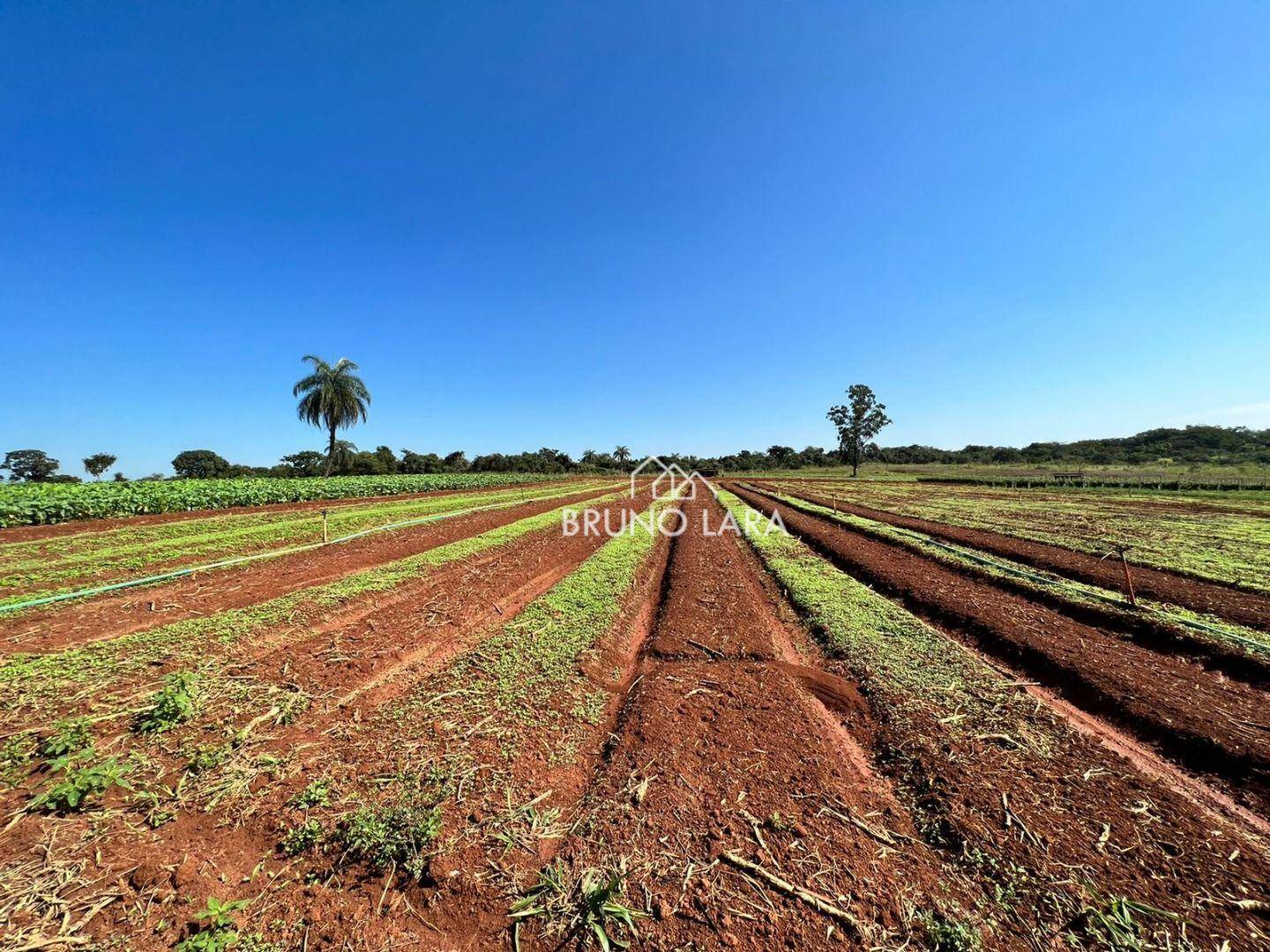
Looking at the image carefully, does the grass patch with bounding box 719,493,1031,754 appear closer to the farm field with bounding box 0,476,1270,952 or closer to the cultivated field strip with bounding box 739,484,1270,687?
the farm field with bounding box 0,476,1270,952

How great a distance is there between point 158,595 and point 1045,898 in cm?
1155

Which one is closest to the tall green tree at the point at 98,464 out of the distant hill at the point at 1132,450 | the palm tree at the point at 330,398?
the palm tree at the point at 330,398

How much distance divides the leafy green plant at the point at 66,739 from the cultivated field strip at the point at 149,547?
229 inches

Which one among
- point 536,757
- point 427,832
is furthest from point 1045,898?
point 427,832

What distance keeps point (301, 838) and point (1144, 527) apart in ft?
78.3

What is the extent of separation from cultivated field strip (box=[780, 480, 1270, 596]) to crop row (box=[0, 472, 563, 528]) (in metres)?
33.0

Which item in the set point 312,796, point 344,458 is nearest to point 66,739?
point 312,796

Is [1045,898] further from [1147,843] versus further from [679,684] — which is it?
[679,684]

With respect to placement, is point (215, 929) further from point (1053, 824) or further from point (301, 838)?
point (1053, 824)

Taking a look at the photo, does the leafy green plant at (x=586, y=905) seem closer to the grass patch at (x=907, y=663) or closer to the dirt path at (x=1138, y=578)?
the grass patch at (x=907, y=663)

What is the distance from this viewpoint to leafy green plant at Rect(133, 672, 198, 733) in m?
3.86

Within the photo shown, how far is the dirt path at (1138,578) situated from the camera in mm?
6811

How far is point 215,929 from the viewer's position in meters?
2.26

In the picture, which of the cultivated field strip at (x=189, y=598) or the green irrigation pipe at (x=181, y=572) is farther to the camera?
the green irrigation pipe at (x=181, y=572)
